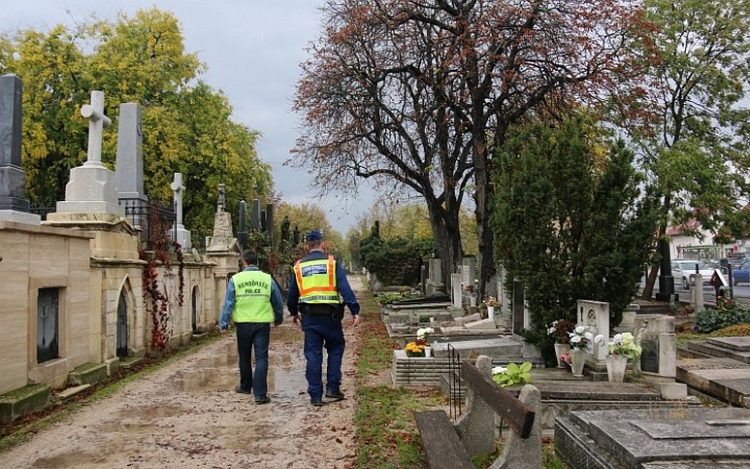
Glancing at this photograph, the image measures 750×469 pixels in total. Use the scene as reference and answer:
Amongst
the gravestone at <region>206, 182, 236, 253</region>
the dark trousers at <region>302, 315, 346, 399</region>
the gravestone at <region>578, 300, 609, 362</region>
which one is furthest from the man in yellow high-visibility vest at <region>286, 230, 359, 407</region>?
the gravestone at <region>206, 182, 236, 253</region>

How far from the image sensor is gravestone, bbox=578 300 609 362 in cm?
808

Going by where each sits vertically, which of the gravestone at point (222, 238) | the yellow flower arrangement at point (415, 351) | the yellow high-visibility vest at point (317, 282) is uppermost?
the gravestone at point (222, 238)

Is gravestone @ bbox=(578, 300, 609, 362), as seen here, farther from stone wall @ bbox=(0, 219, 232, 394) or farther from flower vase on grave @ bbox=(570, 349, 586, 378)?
stone wall @ bbox=(0, 219, 232, 394)

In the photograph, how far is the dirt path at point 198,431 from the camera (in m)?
5.34

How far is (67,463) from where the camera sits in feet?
17.3

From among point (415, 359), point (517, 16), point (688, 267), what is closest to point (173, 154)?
point (517, 16)

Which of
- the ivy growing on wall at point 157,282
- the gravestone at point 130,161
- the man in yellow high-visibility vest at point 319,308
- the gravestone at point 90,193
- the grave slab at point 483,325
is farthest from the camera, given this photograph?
the grave slab at point 483,325

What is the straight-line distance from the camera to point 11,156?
864cm

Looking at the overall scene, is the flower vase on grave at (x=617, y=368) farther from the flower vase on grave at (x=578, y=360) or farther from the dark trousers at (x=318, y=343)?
the dark trousers at (x=318, y=343)

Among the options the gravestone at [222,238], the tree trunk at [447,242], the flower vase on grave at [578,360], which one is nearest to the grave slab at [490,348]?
the flower vase on grave at [578,360]

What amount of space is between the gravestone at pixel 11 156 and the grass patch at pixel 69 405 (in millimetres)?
2523

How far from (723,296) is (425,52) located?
34.5 ft

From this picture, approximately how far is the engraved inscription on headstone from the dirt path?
369 centimetres

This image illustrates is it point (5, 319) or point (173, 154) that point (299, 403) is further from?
point (173, 154)
